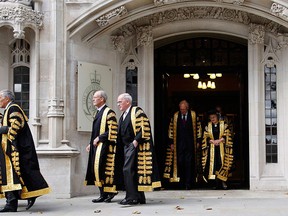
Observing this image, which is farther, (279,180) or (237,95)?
(237,95)

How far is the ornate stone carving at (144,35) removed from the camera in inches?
582

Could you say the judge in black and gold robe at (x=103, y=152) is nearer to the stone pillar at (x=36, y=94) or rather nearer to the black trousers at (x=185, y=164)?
the stone pillar at (x=36, y=94)

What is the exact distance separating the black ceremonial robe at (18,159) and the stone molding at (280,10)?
5.28 meters

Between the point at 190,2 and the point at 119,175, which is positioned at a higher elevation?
the point at 190,2

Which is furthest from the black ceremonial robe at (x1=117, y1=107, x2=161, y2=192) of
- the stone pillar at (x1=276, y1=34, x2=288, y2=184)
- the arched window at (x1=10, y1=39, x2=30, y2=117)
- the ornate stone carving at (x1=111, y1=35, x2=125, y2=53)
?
the stone pillar at (x1=276, y1=34, x2=288, y2=184)

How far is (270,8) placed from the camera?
13305mm

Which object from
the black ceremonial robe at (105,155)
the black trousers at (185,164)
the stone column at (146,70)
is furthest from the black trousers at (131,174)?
the black trousers at (185,164)

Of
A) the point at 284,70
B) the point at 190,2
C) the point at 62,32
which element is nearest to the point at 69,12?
the point at 62,32

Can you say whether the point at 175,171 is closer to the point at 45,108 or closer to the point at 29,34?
the point at 45,108

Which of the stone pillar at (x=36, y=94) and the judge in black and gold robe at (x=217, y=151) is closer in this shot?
the stone pillar at (x=36, y=94)

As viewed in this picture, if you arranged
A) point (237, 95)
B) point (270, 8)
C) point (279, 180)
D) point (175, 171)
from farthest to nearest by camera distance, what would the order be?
point (237, 95) → point (175, 171) → point (279, 180) → point (270, 8)

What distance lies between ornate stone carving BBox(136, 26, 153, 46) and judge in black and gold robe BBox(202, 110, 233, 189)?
2.17 metres

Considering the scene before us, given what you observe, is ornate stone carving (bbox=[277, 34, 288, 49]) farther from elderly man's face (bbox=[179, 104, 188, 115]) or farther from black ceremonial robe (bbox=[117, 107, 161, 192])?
black ceremonial robe (bbox=[117, 107, 161, 192])

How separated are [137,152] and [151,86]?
371 cm
